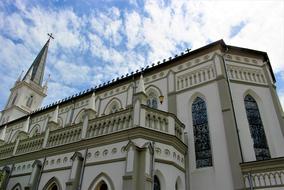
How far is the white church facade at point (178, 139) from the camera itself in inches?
438

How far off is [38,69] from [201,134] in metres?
36.8

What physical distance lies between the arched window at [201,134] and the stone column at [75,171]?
6.74m

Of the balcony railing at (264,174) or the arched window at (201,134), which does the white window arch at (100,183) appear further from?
the balcony railing at (264,174)

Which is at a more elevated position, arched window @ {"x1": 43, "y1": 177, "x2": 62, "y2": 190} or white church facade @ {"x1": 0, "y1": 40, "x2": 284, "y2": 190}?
white church facade @ {"x1": 0, "y1": 40, "x2": 284, "y2": 190}

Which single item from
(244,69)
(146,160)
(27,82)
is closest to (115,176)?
(146,160)

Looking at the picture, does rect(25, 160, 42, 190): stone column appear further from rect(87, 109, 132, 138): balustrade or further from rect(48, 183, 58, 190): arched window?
rect(87, 109, 132, 138): balustrade

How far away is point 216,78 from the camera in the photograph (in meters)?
15.3

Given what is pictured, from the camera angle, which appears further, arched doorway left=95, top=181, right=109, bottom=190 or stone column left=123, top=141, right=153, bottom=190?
arched doorway left=95, top=181, right=109, bottom=190

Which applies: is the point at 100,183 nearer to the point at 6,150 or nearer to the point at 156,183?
the point at 156,183

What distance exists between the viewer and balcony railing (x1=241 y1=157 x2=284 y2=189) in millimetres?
10508

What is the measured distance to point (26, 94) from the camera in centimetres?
3781

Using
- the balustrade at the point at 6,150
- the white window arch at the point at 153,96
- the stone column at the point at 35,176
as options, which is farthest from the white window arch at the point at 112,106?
the balustrade at the point at 6,150

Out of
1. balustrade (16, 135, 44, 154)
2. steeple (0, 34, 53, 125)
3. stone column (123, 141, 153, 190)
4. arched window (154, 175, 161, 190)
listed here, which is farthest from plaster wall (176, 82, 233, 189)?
steeple (0, 34, 53, 125)

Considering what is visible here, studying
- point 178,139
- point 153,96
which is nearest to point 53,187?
point 178,139
